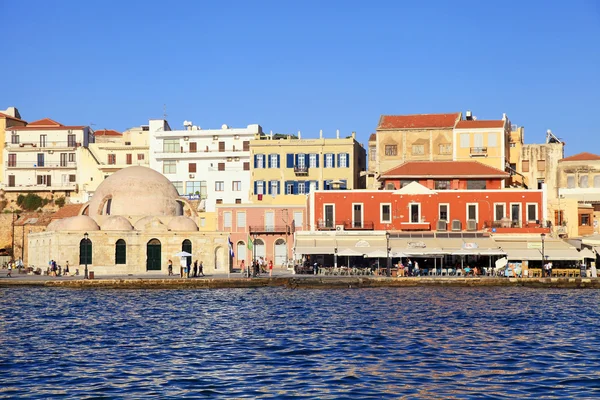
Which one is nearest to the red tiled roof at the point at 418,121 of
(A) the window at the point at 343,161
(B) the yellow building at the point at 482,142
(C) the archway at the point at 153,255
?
(B) the yellow building at the point at 482,142

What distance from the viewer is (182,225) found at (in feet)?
198

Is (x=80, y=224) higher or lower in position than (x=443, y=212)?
lower

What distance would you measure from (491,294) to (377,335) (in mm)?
17004

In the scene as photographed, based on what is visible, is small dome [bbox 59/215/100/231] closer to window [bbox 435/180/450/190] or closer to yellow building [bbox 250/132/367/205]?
yellow building [bbox 250/132/367/205]

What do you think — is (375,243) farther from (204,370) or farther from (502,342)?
(204,370)

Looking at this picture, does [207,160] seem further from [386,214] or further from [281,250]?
[386,214]

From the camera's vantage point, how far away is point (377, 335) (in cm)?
2872

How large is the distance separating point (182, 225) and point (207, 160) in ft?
66.0

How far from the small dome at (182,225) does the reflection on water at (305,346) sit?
661 inches

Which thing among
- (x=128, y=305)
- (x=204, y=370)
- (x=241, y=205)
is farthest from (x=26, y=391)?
(x=241, y=205)

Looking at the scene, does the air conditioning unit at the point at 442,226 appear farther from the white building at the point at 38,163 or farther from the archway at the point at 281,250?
the white building at the point at 38,163

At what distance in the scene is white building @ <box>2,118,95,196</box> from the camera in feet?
274

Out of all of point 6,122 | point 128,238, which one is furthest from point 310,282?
point 6,122

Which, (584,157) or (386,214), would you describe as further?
Answer: (584,157)
